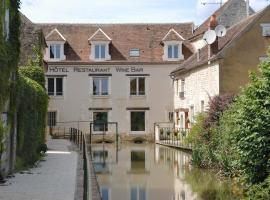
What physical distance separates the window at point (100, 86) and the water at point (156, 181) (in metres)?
17.4

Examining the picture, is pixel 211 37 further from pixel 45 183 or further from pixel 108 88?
pixel 45 183

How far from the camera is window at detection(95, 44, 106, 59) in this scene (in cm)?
4642

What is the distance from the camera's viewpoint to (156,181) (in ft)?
67.3

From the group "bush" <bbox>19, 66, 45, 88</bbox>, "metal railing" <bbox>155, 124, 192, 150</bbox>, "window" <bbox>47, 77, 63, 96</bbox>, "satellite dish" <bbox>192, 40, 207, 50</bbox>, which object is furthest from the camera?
"window" <bbox>47, 77, 63, 96</bbox>

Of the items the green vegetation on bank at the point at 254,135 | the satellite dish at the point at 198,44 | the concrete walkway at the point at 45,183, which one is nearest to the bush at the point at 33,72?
the concrete walkway at the point at 45,183

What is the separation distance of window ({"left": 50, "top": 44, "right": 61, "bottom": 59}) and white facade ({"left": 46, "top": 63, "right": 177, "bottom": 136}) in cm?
95

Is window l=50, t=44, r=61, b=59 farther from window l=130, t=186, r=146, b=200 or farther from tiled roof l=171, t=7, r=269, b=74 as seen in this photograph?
window l=130, t=186, r=146, b=200

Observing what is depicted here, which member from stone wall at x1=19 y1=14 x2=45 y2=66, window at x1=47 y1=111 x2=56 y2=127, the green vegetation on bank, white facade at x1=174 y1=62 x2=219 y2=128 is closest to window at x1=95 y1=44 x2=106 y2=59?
window at x1=47 y1=111 x2=56 y2=127

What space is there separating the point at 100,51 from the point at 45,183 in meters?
30.9

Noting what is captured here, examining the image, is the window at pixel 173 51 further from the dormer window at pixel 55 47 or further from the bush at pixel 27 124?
the bush at pixel 27 124

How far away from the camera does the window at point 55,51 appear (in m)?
46.0

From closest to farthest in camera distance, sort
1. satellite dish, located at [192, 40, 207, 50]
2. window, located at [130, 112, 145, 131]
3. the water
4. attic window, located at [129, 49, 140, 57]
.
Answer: the water < satellite dish, located at [192, 40, 207, 50] < window, located at [130, 112, 145, 131] < attic window, located at [129, 49, 140, 57]

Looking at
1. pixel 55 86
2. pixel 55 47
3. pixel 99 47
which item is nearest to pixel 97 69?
pixel 99 47

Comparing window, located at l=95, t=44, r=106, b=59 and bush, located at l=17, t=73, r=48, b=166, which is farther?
window, located at l=95, t=44, r=106, b=59
